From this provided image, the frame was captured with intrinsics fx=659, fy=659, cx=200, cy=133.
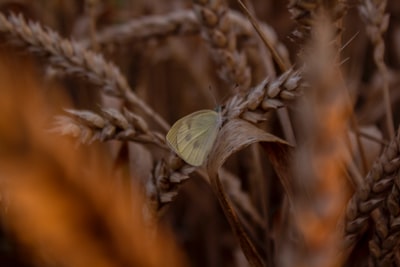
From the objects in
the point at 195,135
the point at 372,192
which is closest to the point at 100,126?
the point at 195,135

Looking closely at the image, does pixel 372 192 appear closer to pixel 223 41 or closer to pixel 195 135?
pixel 195 135

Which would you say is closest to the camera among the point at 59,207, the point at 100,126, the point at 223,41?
the point at 59,207

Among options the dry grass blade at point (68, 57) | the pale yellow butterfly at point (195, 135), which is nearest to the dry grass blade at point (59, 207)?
the pale yellow butterfly at point (195, 135)

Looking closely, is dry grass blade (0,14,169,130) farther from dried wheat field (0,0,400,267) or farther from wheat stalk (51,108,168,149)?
wheat stalk (51,108,168,149)

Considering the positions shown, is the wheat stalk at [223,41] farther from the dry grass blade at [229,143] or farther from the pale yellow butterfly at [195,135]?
the dry grass blade at [229,143]

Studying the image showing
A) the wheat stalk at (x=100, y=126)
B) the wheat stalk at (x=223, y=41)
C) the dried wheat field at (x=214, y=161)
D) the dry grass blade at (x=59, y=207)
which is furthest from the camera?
the wheat stalk at (x=223, y=41)

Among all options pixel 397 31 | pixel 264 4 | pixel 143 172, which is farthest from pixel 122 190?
pixel 397 31

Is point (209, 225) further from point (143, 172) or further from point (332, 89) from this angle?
point (332, 89)

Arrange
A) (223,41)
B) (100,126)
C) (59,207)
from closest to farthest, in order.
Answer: (59,207) → (100,126) → (223,41)
